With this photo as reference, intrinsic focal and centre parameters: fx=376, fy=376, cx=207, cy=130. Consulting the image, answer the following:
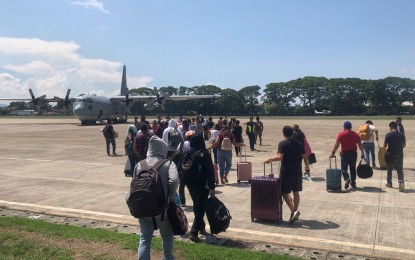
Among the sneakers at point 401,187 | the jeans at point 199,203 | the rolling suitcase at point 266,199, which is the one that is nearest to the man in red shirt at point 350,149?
the sneakers at point 401,187

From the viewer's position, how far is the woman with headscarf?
6.00 meters

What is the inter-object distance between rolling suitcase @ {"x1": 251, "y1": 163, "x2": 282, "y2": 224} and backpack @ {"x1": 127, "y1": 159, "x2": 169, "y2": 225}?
314 cm

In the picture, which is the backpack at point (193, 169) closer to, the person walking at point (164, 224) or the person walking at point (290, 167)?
the person walking at point (164, 224)

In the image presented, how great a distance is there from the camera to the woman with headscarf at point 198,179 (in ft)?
19.7

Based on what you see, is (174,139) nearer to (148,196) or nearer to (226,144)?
(226,144)

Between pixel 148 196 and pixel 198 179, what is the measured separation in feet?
6.80

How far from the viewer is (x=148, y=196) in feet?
13.1

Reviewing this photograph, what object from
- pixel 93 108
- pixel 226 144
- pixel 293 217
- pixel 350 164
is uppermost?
pixel 93 108

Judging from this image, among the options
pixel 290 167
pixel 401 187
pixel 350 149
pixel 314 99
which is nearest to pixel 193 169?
pixel 290 167

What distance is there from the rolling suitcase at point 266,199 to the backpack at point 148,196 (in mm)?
3137

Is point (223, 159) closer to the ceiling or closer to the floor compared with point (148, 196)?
closer to the floor

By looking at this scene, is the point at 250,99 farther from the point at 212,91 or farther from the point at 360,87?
the point at 360,87

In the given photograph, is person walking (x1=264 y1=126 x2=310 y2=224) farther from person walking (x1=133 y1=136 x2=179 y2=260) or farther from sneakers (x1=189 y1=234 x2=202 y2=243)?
person walking (x1=133 y1=136 x2=179 y2=260)

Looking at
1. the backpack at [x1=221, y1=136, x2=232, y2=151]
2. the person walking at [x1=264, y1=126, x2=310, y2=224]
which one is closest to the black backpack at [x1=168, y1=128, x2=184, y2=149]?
the backpack at [x1=221, y1=136, x2=232, y2=151]
